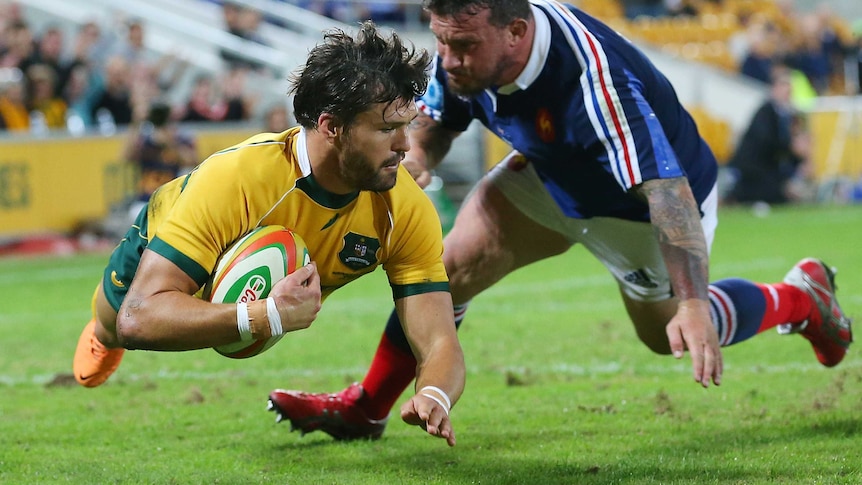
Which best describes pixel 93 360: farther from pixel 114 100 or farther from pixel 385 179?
pixel 114 100

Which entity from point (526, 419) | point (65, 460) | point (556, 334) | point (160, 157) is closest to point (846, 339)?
point (526, 419)

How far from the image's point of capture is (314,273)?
4082 millimetres

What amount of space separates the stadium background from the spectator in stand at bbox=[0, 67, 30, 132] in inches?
7.8

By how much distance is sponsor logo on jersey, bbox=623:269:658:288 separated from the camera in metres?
5.45

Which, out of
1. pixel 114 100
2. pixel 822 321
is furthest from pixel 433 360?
pixel 114 100

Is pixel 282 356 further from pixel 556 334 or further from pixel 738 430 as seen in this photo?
pixel 738 430

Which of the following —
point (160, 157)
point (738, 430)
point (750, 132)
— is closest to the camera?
point (738, 430)

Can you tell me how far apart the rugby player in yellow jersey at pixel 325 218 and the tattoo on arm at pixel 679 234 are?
811 mm

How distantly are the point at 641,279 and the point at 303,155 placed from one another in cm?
190

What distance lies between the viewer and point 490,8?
15.4 ft

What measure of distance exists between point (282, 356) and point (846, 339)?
10.7 ft

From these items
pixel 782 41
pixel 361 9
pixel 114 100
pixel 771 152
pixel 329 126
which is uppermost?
pixel 329 126

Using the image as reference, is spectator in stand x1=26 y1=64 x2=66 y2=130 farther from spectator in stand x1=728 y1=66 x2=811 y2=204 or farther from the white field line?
spectator in stand x1=728 y1=66 x2=811 y2=204

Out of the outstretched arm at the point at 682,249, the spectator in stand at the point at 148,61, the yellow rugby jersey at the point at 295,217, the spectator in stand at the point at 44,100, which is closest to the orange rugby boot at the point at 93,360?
the yellow rugby jersey at the point at 295,217
